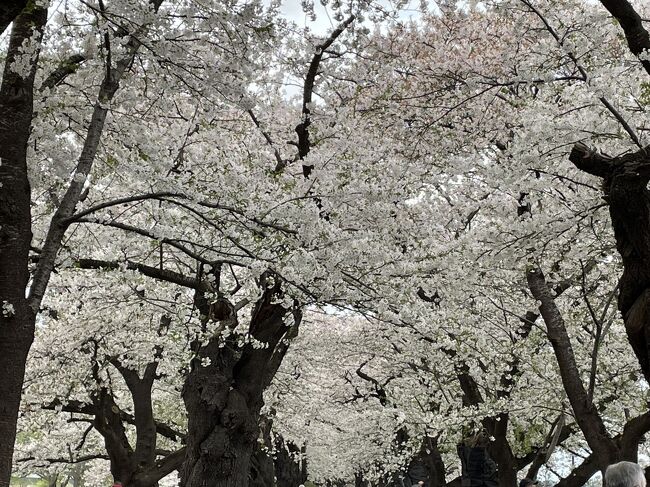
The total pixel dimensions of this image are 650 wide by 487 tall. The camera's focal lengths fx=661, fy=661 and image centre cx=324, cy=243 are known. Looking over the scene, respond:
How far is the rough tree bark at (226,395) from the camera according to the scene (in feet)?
31.8

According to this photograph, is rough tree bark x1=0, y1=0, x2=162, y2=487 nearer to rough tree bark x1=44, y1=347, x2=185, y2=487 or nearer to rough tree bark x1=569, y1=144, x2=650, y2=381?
rough tree bark x1=569, y1=144, x2=650, y2=381

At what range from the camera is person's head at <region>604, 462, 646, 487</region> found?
177 inches

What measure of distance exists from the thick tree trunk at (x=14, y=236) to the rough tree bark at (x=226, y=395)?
13.9 feet

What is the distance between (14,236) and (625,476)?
4.87 m

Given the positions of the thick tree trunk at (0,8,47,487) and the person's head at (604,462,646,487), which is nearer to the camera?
the person's head at (604,462,646,487)

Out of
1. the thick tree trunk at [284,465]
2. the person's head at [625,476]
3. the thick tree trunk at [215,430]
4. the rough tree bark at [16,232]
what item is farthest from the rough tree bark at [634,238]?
the thick tree trunk at [284,465]

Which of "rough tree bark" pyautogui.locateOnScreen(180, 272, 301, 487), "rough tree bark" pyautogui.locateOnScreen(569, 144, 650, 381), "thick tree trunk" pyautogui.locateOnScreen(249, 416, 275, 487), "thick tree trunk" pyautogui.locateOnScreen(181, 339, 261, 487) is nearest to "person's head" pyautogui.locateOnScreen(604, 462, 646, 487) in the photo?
"rough tree bark" pyautogui.locateOnScreen(569, 144, 650, 381)

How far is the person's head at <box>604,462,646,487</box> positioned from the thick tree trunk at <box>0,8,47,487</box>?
4.34 m

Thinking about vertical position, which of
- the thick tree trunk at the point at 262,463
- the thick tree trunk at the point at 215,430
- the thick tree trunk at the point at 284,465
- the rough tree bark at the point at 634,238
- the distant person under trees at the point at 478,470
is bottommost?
the distant person under trees at the point at 478,470

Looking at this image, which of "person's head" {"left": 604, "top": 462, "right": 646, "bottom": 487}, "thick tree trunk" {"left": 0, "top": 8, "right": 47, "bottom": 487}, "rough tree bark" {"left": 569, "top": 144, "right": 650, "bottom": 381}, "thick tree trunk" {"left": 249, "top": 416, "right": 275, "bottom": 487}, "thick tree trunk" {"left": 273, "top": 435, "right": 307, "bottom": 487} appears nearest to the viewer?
"person's head" {"left": 604, "top": 462, "right": 646, "bottom": 487}

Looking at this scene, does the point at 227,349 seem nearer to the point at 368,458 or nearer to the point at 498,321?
the point at 498,321

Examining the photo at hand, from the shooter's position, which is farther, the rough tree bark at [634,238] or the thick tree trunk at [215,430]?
the thick tree trunk at [215,430]

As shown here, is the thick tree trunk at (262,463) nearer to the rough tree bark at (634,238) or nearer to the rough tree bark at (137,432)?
the rough tree bark at (137,432)

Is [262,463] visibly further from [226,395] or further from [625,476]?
[625,476]
